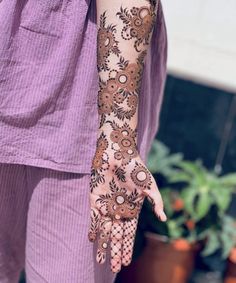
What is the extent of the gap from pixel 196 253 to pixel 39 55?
1.36 metres

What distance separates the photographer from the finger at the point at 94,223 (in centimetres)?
100

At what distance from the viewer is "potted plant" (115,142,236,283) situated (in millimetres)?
2037

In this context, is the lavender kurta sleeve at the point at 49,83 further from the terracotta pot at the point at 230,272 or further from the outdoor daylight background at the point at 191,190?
the terracotta pot at the point at 230,272

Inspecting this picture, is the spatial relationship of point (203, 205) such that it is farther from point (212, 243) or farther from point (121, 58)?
point (121, 58)

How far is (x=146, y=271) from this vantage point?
210 centimetres

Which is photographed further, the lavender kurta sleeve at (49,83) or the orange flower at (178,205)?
the orange flower at (178,205)

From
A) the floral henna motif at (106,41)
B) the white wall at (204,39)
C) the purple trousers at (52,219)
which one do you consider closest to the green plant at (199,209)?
the white wall at (204,39)

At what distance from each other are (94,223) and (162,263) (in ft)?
3.76

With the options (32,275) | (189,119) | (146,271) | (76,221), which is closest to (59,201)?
(76,221)

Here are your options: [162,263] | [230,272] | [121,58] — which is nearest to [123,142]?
[121,58]

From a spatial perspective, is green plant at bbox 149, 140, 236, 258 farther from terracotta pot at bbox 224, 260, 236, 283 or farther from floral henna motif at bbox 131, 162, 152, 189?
floral henna motif at bbox 131, 162, 152, 189

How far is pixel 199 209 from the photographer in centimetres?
201

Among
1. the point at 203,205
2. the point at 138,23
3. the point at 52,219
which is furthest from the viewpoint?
the point at 203,205

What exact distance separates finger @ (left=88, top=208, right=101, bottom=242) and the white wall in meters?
1.15
